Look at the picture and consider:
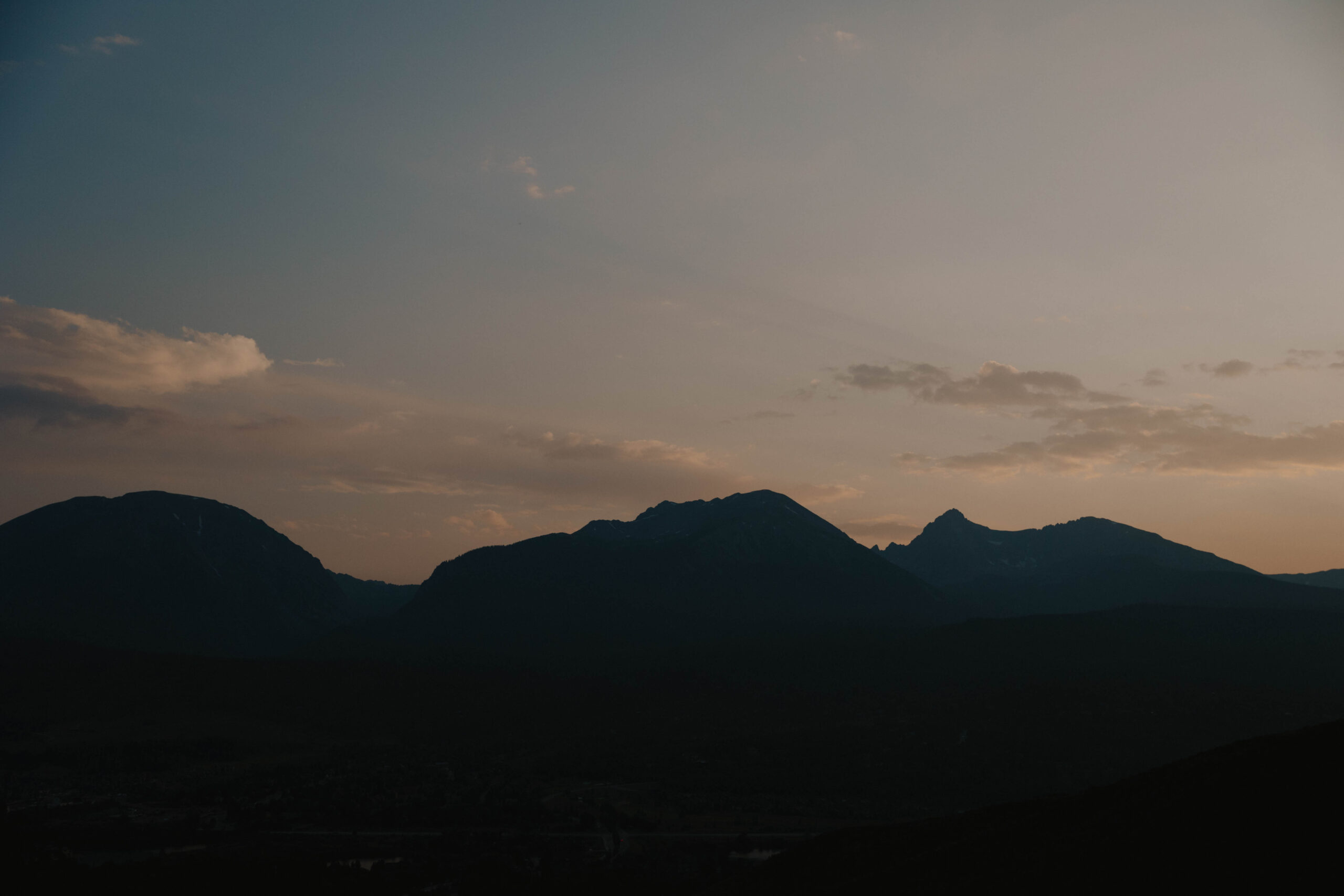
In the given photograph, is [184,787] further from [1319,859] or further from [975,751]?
[1319,859]

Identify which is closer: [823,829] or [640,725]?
[823,829]

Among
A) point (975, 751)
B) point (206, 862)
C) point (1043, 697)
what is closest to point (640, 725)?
point (975, 751)

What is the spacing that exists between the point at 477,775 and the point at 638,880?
69906 mm

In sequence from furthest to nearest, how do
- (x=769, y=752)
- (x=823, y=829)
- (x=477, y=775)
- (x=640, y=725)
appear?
(x=640, y=725) < (x=769, y=752) < (x=477, y=775) < (x=823, y=829)

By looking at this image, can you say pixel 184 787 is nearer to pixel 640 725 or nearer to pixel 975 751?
pixel 640 725

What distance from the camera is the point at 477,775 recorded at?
14400cm

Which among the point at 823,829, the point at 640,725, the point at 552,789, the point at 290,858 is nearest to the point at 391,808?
the point at 552,789

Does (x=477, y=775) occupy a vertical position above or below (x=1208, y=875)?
below

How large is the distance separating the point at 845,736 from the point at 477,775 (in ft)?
228

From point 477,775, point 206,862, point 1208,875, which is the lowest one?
point 477,775

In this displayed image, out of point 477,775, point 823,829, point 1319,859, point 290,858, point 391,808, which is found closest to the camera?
point 1319,859

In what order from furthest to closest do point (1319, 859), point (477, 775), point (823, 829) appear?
point (477, 775) < point (823, 829) < point (1319, 859)

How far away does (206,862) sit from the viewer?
75.3m

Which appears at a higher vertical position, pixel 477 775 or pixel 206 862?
pixel 206 862
